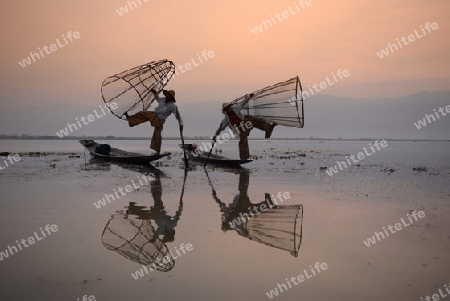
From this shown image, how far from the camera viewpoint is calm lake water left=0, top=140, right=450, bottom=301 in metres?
4.94

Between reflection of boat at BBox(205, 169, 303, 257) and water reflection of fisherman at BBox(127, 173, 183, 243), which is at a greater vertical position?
water reflection of fisherman at BBox(127, 173, 183, 243)

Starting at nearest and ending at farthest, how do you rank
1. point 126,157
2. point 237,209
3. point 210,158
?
point 237,209
point 126,157
point 210,158

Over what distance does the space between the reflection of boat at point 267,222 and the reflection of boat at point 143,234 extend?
1.20 metres

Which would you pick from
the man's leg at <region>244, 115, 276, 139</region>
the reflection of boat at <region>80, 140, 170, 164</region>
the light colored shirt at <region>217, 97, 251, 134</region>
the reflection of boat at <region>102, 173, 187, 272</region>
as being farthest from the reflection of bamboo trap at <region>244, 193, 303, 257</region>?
the reflection of boat at <region>80, 140, 170, 164</region>

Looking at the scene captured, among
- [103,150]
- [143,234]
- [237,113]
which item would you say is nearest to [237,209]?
[143,234]

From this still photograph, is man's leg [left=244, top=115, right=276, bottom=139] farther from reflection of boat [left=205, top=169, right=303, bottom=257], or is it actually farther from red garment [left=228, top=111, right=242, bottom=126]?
reflection of boat [left=205, top=169, right=303, bottom=257]

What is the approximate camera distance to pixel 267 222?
8.52 m

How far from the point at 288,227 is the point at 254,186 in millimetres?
5879

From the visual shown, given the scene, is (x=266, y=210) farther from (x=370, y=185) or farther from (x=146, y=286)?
(x=370, y=185)

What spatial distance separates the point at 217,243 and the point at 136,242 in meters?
1.34

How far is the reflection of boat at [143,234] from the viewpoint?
5996 millimetres

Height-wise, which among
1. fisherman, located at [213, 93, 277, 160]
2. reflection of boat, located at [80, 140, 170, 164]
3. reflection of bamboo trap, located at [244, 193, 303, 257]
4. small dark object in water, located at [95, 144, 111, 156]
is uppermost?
small dark object in water, located at [95, 144, 111, 156]

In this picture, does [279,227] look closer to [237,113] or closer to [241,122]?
[237,113]

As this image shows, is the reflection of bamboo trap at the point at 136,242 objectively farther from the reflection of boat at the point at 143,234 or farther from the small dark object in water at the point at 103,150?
the small dark object in water at the point at 103,150
